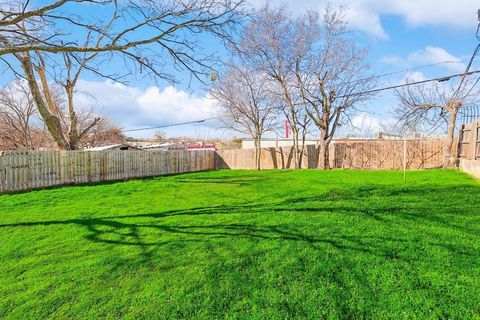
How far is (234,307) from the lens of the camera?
2.64 meters

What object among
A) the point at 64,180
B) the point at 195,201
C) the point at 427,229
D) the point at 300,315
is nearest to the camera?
the point at 300,315

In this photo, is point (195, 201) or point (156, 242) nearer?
point (156, 242)

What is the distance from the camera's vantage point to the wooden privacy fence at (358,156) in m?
15.1

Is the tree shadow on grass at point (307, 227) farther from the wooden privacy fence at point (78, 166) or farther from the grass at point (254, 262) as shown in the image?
the wooden privacy fence at point (78, 166)

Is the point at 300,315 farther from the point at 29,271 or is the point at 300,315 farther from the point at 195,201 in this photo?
the point at 195,201

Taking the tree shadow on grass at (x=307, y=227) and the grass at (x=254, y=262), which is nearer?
the grass at (x=254, y=262)

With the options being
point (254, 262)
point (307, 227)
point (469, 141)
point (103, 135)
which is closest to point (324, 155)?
point (469, 141)

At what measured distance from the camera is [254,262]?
3410mm

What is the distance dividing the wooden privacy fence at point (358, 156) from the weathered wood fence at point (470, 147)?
3753 millimetres

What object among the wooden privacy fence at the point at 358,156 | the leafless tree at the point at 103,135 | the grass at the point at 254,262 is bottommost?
the grass at the point at 254,262

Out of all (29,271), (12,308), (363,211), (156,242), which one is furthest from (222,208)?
(12,308)

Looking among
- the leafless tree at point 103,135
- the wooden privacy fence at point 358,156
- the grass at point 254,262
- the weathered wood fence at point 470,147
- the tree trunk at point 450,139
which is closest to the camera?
the grass at point 254,262

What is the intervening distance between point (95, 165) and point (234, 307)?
38.5 ft

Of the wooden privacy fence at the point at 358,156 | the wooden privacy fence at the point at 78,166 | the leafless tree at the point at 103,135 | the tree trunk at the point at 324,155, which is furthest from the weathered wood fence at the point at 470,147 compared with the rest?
the leafless tree at the point at 103,135
